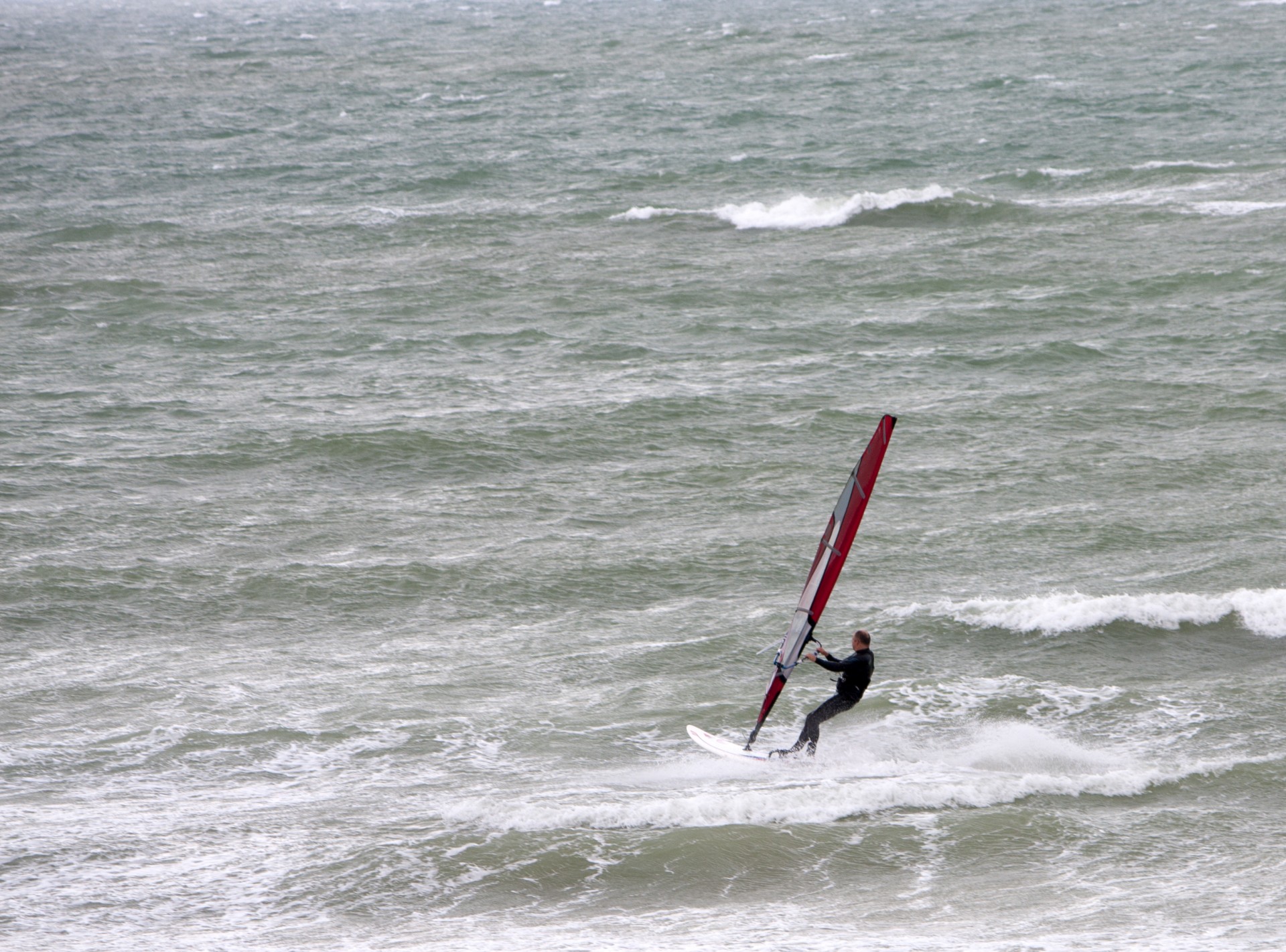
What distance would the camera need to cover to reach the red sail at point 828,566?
34.8 ft

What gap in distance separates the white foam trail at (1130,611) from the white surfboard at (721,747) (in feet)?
11.5

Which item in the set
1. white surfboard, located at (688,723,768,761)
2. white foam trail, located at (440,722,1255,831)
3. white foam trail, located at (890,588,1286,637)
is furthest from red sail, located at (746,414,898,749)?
white foam trail, located at (890,588,1286,637)

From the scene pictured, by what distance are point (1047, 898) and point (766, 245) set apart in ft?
67.9

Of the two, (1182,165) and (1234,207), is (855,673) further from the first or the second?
(1182,165)

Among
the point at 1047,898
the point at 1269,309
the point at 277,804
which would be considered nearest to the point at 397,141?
the point at 1269,309

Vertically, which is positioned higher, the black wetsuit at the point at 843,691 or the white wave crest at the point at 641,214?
the white wave crest at the point at 641,214

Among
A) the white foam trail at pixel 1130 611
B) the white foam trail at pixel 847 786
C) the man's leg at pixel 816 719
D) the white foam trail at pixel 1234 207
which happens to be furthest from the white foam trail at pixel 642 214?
the man's leg at pixel 816 719

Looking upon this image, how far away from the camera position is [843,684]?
11.0m

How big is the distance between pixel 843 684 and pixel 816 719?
1.27 feet

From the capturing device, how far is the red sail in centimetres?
1059

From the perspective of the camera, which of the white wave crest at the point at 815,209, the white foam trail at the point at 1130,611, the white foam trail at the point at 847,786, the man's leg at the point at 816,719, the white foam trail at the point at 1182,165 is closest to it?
the white foam trail at the point at 847,786

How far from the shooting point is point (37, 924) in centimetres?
910

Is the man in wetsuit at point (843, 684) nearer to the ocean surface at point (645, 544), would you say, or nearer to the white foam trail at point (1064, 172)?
the ocean surface at point (645, 544)

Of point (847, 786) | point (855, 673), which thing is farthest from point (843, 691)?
point (847, 786)
